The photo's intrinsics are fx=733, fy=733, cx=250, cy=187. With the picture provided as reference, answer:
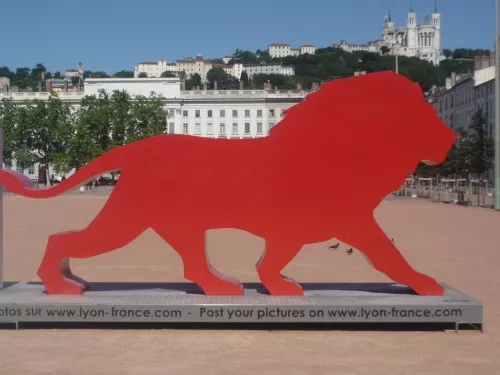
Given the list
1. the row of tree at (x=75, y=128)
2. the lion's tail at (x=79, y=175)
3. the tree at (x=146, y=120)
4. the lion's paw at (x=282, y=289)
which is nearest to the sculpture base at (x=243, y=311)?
the lion's paw at (x=282, y=289)

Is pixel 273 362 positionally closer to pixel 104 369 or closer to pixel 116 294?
pixel 104 369

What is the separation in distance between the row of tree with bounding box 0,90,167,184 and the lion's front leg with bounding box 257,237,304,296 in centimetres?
6971

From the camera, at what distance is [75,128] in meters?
82.9

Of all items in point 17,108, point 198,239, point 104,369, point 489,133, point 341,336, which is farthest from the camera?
point 17,108

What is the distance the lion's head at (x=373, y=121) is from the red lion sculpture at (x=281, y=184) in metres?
0.01

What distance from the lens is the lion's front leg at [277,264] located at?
33.7 feet

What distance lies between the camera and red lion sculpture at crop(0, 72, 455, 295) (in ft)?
33.7

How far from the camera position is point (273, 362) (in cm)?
828

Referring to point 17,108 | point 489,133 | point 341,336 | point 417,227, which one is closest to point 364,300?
point 341,336

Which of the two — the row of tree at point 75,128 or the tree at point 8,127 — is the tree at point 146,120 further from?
the tree at point 8,127

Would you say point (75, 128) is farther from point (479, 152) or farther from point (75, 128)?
point (479, 152)

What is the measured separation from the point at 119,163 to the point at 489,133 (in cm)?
6782

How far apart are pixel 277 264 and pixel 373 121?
245cm

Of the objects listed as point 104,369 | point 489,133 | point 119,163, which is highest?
point 489,133
